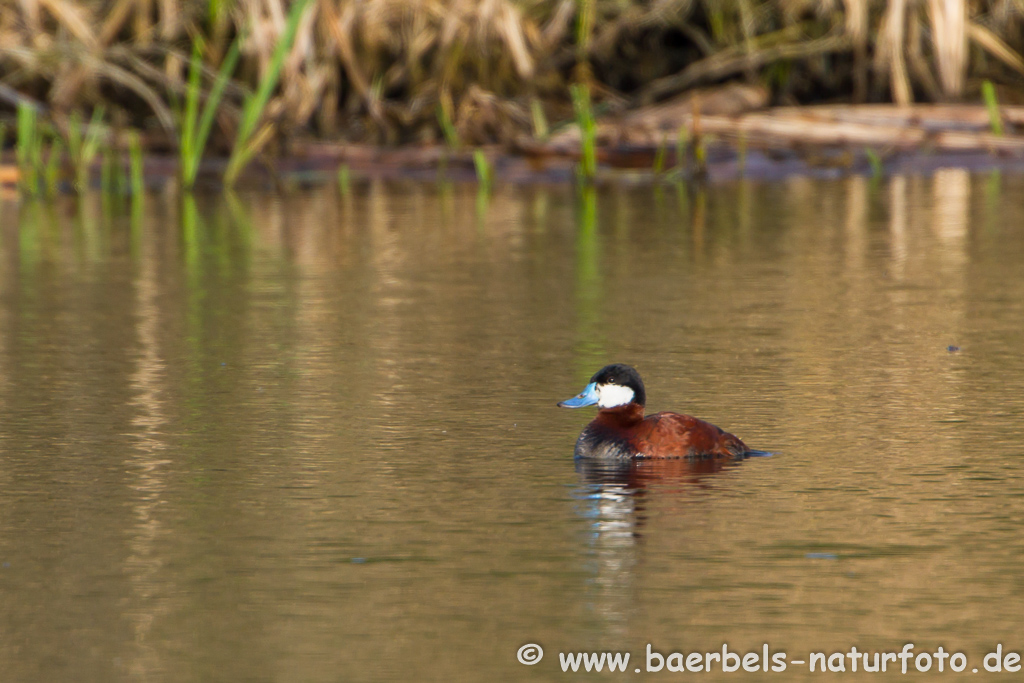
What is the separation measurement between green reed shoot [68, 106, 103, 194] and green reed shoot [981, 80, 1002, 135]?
23.4ft

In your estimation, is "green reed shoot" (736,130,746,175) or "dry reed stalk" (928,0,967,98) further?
"dry reed stalk" (928,0,967,98)

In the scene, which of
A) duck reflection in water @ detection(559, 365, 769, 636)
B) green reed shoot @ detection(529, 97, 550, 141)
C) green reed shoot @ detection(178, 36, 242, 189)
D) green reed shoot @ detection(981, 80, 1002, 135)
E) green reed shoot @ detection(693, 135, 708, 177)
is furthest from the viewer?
green reed shoot @ detection(529, 97, 550, 141)

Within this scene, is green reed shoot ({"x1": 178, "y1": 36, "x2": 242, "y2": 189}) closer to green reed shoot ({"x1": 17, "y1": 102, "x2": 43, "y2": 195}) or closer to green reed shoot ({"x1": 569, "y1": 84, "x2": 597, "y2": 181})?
green reed shoot ({"x1": 17, "y1": 102, "x2": 43, "y2": 195})

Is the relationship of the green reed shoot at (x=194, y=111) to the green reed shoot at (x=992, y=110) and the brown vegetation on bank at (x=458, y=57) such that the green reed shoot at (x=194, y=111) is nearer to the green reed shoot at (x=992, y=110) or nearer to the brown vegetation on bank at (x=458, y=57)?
the brown vegetation on bank at (x=458, y=57)

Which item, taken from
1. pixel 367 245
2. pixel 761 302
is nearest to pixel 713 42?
pixel 367 245

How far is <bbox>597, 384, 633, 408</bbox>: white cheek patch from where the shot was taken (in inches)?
218

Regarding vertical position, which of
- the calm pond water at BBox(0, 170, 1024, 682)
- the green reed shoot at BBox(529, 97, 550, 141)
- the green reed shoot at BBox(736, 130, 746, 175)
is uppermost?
the green reed shoot at BBox(529, 97, 550, 141)

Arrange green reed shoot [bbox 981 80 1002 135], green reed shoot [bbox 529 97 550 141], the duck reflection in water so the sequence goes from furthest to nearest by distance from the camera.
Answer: green reed shoot [bbox 529 97 550 141] < green reed shoot [bbox 981 80 1002 135] < the duck reflection in water

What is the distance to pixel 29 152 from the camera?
1489cm

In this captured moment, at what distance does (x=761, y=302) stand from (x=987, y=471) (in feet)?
11.8

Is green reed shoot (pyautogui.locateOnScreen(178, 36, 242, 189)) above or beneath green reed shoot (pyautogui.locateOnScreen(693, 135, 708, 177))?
above

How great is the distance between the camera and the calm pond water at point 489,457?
3844mm

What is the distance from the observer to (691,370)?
276 inches

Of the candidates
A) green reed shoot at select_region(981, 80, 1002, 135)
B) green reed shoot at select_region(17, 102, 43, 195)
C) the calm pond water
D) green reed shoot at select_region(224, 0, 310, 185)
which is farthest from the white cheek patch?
green reed shoot at select_region(981, 80, 1002, 135)
